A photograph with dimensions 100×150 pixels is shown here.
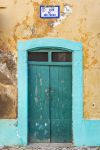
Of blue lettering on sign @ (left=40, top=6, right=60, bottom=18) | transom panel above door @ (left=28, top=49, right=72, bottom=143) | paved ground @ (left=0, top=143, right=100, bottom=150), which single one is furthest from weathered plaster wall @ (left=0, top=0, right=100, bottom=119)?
paved ground @ (left=0, top=143, right=100, bottom=150)

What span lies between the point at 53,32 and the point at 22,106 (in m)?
1.92

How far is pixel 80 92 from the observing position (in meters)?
9.45

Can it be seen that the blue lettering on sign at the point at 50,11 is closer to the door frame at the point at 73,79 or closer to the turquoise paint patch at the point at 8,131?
the door frame at the point at 73,79

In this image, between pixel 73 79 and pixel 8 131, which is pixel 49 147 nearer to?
pixel 8 131

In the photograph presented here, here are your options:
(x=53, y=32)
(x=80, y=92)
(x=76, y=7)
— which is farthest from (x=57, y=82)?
(x=76, y=7)

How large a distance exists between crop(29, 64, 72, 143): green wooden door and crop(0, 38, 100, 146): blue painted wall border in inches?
10.1

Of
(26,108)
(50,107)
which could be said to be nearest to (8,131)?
(26,108)

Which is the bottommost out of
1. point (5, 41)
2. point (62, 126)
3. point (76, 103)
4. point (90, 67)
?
point (62, 126)

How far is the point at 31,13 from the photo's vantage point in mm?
9422

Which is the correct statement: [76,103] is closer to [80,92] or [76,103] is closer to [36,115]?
[80,92]

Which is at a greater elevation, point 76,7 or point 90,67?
point 76,7

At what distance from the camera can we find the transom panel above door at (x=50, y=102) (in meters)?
9.69

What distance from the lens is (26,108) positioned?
949 cm

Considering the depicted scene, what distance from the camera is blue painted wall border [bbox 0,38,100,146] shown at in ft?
30.9
